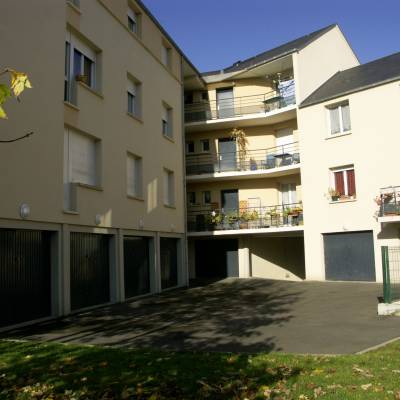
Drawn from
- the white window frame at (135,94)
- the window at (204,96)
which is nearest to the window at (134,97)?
the white window frame at (135,94)

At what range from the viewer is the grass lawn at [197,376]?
17.6 ft

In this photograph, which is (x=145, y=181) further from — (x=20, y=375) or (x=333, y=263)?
(x=20, y=375)

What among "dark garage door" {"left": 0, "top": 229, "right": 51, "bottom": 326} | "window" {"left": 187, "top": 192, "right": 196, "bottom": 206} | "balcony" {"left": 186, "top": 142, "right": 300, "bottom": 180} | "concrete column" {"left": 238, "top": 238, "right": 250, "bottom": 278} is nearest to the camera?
"dark garage door" {"left": 0, "top": 229, "right": 51, "bottom": 326}

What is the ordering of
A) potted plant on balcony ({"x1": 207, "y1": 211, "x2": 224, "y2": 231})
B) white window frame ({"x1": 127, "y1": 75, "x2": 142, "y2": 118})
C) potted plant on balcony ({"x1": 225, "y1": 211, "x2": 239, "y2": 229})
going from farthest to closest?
potted plant on balcony ({"x1": 207, "y1": 211, "x2": 224, "y2": 231})
potted plant on balcony ({"x1": 225, "y1": 211, "x2": 239, "y2": 229})
white window frame ({"x1": 127, "y1": 75, "x2": 142, "y2": 118})

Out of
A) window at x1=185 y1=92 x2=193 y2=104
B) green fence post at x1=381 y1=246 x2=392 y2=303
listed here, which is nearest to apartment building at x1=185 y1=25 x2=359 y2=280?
window at x1=185 y1=92 x2=193 y2=104

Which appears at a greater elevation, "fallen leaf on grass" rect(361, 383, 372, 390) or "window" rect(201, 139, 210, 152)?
"window" rect(201, 139, 210, 152)

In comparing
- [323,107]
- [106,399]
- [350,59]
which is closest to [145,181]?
[323,107]

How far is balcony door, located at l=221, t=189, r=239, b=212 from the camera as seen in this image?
84.9ft

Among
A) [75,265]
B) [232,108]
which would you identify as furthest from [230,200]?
[75,265]

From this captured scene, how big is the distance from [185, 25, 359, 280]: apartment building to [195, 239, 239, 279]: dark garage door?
0.05 m

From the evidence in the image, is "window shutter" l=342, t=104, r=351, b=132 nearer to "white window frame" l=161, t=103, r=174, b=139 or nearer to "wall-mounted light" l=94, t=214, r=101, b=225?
"white window frame" l=161, t=103, r=174, b=139

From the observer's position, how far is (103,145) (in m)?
15.7

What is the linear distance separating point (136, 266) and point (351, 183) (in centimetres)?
1013

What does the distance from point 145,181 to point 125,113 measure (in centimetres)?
280
